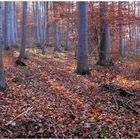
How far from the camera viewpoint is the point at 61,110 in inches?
306

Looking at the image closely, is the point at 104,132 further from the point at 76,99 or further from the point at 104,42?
the point at 104,42

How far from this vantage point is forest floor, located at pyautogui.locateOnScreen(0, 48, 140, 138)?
256 inches

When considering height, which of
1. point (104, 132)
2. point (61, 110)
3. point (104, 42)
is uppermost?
point (104, 42)

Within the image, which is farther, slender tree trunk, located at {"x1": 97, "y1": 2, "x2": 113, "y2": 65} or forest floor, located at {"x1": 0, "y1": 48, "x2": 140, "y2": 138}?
slender tree trunk, located at {"x1": 97, "y1": 2, "x2": 113, "y2": 65}

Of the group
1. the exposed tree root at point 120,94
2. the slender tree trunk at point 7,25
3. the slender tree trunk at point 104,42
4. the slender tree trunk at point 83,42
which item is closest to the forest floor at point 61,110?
the exposed tree root at point 120,94

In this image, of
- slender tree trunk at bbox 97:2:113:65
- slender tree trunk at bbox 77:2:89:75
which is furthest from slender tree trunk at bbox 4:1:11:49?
slender tree trunk at bbox 77:2:89:75

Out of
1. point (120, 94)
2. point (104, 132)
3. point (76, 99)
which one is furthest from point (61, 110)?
point (120, 94)

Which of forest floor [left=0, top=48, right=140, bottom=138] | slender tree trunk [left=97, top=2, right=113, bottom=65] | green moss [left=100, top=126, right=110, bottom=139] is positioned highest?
slender tree trunk [left=97, top=2, right=113, bottom=65]

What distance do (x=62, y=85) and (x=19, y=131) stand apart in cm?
450

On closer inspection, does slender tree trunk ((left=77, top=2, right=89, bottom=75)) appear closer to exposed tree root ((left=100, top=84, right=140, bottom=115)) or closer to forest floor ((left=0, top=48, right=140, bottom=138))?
forest floor ((left=0, top=48, right=140, bottom=138))

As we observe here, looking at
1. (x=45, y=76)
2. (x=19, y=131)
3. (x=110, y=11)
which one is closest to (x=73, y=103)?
(x=19, y=131)

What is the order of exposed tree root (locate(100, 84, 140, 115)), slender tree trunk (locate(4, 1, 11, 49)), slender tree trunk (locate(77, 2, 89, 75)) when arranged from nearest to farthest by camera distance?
exposed tree root (locate(100, 84, 140, 115)), slender tree trunk (locate(77, 2, 89, 75)), slender tree trunk (locate(4, 1, 11, 49))

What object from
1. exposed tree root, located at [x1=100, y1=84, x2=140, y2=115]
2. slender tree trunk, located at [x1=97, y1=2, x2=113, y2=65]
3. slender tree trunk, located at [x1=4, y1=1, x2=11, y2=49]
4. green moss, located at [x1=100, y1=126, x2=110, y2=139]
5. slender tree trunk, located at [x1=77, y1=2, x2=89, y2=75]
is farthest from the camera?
slender tree trunk, located at [x1=4, y1=1, x2=11, y2=49]

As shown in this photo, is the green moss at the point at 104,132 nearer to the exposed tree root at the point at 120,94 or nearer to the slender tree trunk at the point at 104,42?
the exposed tree root at the point at 120,94
